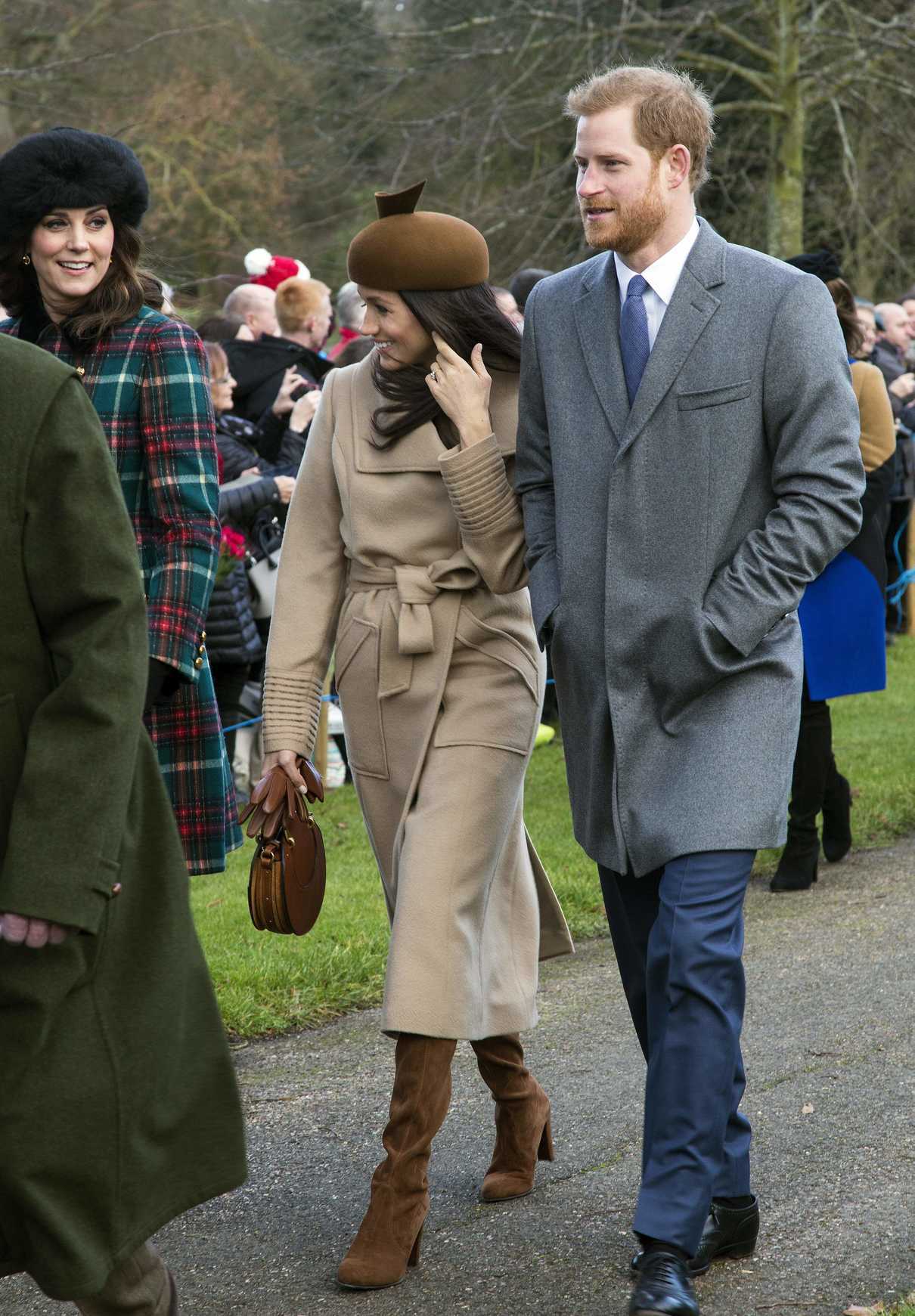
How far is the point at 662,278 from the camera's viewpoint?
142 inches

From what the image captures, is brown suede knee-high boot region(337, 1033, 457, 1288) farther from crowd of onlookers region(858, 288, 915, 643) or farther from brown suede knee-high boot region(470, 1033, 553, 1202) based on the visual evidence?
crowd of onlookers region(858, 288, 915, 643)

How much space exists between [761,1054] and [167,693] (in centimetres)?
200

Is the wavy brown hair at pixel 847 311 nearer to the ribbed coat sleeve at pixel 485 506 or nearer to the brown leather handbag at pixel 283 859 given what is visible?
the ribbed coat sleeve at pixel 485 506

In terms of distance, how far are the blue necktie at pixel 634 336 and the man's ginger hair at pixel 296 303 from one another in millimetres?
5991

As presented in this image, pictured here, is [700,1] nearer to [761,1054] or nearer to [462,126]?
[462,126]

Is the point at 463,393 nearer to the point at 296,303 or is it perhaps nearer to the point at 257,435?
the point at 257,435

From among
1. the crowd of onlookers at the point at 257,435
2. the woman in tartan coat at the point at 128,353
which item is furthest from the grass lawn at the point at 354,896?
the woman in tartan coat at the point at 128,353

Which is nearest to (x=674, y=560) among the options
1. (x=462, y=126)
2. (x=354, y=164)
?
(x=462, y=126)

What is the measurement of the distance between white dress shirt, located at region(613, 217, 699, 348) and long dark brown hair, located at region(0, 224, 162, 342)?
1.11 metres

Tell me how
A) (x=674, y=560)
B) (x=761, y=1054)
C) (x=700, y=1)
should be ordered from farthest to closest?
(x=700, y=1) → (x=761, y=1054) → (x=674, y=560)

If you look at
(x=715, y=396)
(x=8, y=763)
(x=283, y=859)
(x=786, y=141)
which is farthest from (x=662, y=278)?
(x=786, y=141)

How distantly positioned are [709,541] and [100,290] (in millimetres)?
1446

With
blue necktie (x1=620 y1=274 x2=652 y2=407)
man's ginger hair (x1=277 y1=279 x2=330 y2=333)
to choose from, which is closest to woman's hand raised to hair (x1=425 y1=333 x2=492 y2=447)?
blue necktie (x1=620 y1=274 x2=652 y2=407)

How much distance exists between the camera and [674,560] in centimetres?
347
